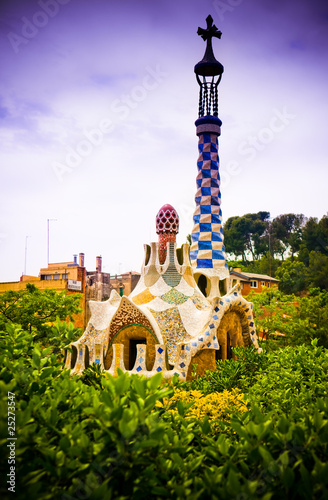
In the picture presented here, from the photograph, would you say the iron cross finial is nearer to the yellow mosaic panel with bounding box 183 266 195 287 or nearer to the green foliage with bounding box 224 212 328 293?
the yellow mosaic panel with bounding box 183 266 195 287

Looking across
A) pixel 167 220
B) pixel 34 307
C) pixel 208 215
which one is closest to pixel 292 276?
pixel 208 215

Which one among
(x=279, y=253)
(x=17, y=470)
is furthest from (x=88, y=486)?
(x=279, y=253)

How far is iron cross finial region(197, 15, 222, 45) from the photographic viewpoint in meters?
15.5

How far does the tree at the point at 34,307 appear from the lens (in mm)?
15703

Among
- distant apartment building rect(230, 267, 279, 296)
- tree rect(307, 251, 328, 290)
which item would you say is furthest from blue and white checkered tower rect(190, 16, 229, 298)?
tree rect(307, 251, 328, 290)

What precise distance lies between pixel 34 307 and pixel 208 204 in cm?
671

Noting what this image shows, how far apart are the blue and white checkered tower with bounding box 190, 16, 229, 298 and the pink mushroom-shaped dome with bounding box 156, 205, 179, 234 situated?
1.88 m

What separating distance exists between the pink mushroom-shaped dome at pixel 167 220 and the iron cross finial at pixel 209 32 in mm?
6430

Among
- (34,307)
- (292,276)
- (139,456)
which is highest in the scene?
(292,276)

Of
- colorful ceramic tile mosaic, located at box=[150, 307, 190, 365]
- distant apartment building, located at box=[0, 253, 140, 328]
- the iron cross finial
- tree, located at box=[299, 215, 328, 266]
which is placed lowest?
colorful ceramic tile mosaic, located at box=[150, 307, 190, 365]

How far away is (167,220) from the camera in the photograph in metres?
12.6

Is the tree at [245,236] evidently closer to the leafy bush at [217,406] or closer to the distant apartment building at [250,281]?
the distant apartment building at [250,281]

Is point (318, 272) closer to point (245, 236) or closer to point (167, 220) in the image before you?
point (245, 236)

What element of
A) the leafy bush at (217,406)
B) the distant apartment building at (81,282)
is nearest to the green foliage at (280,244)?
the distant apartment building at (81,282)
